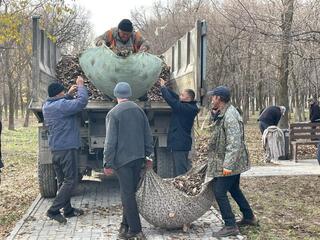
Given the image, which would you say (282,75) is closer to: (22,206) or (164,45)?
(164,45)

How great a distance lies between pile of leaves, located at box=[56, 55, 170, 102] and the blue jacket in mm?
1005

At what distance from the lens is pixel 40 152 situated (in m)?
8.27

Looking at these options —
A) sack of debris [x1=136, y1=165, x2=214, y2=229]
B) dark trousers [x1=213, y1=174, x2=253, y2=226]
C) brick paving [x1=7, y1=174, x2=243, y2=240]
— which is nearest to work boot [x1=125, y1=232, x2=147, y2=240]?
brick paving [x1=7, y1=174, x2=243, y2=240]

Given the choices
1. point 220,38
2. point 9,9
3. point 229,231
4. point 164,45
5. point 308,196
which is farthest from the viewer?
point 164,45

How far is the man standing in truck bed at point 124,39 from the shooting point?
9.00m

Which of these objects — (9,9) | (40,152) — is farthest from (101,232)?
(9,9)

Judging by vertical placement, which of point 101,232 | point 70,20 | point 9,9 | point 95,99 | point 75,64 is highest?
point 70,20

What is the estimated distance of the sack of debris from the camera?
646 centimetres

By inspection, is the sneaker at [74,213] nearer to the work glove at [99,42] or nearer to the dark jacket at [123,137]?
the dark jacket at [123,137]

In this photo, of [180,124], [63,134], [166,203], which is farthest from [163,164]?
[166,203]

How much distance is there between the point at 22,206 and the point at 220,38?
908 inches

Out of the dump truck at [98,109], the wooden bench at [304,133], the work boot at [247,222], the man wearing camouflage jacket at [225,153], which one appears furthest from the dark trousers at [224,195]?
the wooden bench at [304,133]

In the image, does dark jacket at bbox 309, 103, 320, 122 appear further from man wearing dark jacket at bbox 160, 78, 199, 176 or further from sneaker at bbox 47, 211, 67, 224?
sneaker at bbox 47, 211, 67, 224

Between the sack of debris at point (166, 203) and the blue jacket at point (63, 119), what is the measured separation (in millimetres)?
1292
